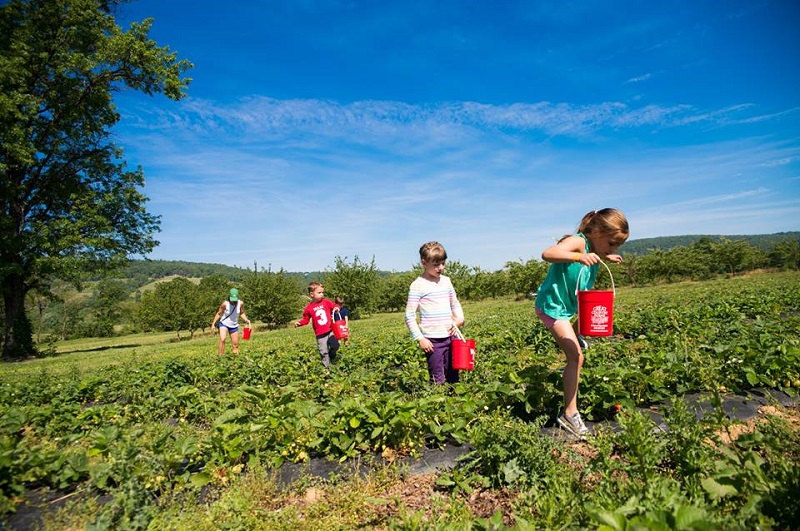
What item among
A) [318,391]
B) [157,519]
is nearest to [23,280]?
[318,391]

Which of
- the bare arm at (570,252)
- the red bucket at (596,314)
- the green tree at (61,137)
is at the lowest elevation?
the red bucket at (596,314)

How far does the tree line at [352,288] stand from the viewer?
31.9m

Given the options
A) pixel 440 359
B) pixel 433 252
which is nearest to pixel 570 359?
pixel 440 359

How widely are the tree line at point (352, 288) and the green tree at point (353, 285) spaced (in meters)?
0.09

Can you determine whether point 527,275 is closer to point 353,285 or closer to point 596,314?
point 353,285

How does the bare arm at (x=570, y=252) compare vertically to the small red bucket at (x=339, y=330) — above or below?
above

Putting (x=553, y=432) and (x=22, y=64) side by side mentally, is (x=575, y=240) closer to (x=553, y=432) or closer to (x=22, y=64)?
(x=553, y=432)

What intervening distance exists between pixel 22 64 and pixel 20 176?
18.3 feet

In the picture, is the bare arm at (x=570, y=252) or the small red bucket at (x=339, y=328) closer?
the bare arm at (x=570, y=252)

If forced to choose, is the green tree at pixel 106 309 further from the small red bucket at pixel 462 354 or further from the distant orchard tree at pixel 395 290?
the small red bucket at pixel 462 354

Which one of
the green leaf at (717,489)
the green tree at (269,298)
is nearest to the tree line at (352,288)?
the green tree at (269,298)

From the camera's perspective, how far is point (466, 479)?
2787 mm

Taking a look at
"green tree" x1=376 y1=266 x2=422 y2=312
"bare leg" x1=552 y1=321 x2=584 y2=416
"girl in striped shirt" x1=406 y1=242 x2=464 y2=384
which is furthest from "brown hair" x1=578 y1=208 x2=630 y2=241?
"green tree" x1=376 y1=266 x2=422 y2=312

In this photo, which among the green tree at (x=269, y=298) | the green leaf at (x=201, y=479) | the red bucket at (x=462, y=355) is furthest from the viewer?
the green tree at (x=269, y=298)
